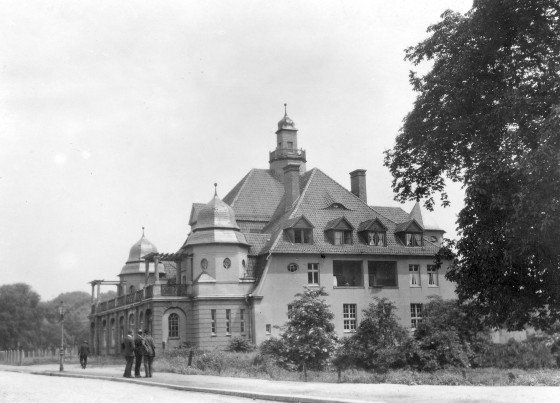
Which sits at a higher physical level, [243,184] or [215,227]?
[243,184]

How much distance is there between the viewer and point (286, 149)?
60656mm

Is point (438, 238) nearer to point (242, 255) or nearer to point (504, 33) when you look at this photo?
point (242, 255)

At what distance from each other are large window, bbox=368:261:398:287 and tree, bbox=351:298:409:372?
17.9 meters

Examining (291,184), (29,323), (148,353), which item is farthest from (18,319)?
(148,353)

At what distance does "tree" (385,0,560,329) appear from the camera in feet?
63.3

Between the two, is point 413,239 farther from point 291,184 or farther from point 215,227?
point 215,227

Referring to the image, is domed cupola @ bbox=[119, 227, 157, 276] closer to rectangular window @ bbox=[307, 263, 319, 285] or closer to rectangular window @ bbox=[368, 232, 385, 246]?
rectangular window @ bbox=[307, 263, 319, 285]

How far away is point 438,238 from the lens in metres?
56.8

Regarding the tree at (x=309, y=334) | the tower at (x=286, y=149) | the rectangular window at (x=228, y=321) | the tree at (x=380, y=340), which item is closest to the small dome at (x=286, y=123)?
the tower at (x=286, y=149)

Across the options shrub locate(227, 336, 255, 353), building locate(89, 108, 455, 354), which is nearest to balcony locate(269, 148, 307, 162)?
building locate(89, 108, 455, 354)

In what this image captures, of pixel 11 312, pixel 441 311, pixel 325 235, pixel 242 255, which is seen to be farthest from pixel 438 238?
pixel 11 312

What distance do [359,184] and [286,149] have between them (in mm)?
8525

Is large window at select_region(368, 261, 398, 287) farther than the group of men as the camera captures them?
Yes

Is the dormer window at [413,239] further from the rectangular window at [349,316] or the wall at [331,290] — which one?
the rectangular window at [349,316]
